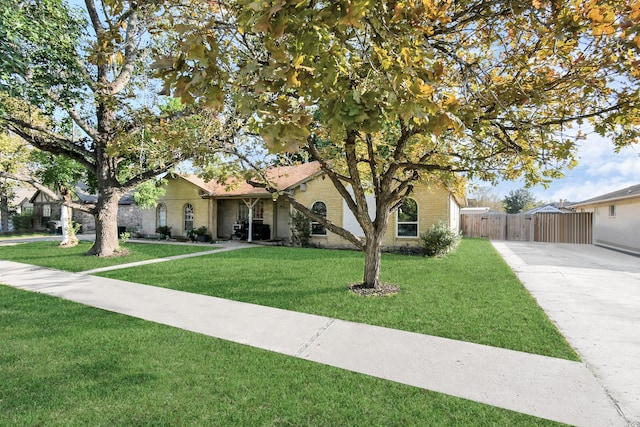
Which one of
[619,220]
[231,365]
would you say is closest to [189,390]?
[231,365]

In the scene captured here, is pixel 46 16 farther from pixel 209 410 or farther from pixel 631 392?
pixel 631 392

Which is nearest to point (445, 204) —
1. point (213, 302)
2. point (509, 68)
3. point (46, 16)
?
point (509, 68)

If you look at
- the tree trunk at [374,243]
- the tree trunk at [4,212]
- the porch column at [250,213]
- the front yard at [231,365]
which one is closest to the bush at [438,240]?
the front yard at [231,365]

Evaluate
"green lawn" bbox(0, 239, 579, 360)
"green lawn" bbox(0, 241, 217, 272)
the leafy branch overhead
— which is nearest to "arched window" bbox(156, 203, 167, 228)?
"green lawn" bbox(0, 241, 217, 272)

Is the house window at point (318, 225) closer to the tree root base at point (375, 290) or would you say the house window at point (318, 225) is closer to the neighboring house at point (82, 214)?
the tree root base at point (375, 290)

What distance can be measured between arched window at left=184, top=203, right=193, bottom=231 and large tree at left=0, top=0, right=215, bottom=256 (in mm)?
5993

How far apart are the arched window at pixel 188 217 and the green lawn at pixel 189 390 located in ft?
56.0

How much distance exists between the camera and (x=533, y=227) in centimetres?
2273

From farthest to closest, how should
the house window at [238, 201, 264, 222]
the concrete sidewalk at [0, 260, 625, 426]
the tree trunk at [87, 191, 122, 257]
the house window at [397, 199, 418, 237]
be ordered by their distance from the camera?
the house window at [238, 201, 264, 222] < the house window at [397, 199, 418, 237] < the tree trunk at [87, 191, 122, 257] < the concrete sidewalk at [0, 260, 625, 426]

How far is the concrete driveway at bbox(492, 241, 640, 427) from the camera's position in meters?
3.63

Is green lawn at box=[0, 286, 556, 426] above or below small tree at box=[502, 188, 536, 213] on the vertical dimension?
below

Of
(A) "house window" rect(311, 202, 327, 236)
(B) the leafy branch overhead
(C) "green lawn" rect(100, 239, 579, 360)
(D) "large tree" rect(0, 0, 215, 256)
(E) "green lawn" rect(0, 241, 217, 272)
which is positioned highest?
(D) "large tree" rect(0, 0, 215, 256)

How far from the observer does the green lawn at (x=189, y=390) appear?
288cm

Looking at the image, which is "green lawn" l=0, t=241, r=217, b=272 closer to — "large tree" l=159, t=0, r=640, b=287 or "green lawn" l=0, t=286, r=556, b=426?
"green lawn" l=0, t=286, r=556, b=426
